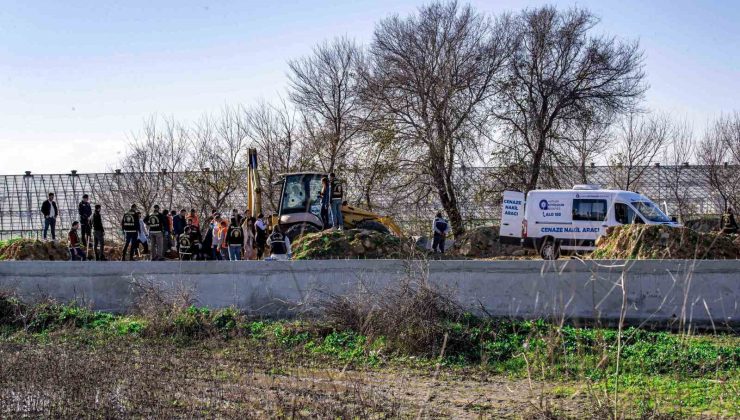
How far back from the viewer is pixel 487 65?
35344 mm

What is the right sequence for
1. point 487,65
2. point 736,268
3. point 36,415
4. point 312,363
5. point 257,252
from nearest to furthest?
point 36,415
point 312,363
point 736,268
point 257,252
point 487,65

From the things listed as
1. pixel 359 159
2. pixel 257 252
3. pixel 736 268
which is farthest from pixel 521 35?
pixel 736 268

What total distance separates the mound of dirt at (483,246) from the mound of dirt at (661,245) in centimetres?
915

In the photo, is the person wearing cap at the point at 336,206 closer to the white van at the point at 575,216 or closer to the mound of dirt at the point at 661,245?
the white van at the point at 575,216

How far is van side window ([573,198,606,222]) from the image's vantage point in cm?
2347

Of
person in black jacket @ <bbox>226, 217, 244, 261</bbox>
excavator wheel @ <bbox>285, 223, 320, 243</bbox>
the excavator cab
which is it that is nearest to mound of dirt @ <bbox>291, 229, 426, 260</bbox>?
person in black jacket @ <bbox>226, 217, 244, 261</bbox>

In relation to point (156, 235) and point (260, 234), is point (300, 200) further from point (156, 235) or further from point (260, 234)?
point (156, 235)

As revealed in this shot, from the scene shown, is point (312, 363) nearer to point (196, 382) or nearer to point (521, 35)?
point (196, 382)

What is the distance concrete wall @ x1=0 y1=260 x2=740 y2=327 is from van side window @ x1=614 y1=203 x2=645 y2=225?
363 inches

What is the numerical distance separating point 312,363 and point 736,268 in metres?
7.14

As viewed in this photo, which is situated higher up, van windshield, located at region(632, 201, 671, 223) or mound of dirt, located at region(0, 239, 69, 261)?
van windshield, located at region(632, 201, 671, 223)

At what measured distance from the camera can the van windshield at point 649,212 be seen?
23.2 m

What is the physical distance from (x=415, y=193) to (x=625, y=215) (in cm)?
1339

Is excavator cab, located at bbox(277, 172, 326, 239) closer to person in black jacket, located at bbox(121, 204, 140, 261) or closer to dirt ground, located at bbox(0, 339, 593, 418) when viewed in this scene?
person in black jacket, located at bbox(121, 204, 140, 261)
